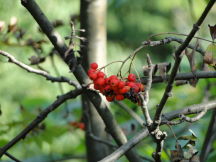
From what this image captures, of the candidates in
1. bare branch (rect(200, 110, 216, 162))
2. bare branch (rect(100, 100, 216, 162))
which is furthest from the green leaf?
bare branch (rect(200, 110, 216, 162))

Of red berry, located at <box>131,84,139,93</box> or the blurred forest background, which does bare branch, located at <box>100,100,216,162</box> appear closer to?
red berry, located at <box>131,84,139,93</box>

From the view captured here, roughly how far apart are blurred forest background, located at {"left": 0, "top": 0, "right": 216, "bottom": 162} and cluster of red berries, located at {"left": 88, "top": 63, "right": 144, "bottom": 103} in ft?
0.73

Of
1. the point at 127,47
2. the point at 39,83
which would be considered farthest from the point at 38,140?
the point at 127,47

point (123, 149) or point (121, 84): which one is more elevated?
point (121, 84)

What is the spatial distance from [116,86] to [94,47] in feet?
1.48

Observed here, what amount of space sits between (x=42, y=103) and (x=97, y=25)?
956mm

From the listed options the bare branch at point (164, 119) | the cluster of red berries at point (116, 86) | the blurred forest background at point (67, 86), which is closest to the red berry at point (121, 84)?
the cluster of red berries at point (116, 86)

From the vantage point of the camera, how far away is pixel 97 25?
151cm

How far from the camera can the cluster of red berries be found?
41.6 inches

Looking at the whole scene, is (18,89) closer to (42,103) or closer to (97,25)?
(42,103)

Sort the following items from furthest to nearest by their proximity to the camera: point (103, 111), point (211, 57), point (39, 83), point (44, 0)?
1. point (39, 83)
2. point (44, 0)
3. point (103, 111)
4. point (211, 57)

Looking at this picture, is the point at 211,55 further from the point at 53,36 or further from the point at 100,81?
the point at 53,36

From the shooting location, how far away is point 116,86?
3.54 feet

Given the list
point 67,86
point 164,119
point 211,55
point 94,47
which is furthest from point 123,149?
point 67,86
